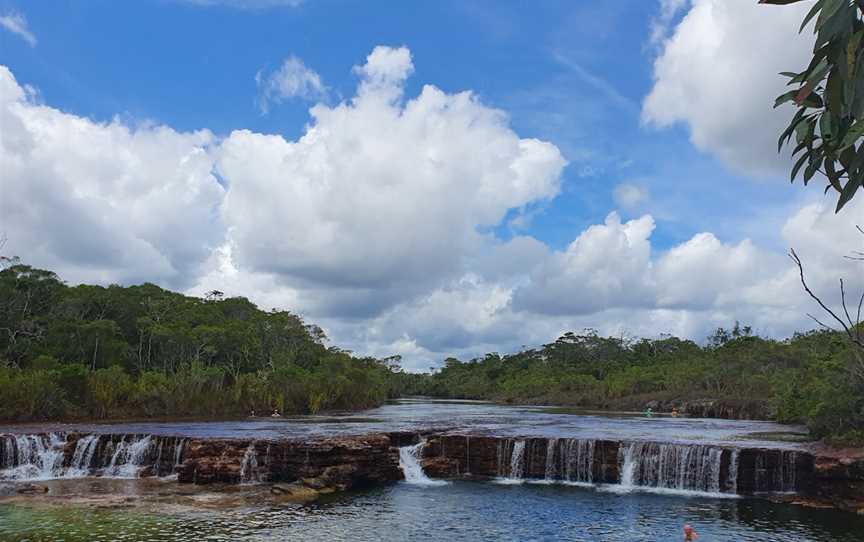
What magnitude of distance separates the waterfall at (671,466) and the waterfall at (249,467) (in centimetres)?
1263

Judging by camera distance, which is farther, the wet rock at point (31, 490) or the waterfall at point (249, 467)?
the waterfall at point (249, 467)

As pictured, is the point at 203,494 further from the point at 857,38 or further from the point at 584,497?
the point at 857,38

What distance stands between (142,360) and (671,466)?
1779 inches

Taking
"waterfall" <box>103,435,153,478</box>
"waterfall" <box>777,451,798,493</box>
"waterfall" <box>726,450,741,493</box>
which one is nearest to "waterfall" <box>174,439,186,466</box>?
"waterfall" <box>103,435,153,478</box>

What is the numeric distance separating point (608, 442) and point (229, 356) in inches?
1699

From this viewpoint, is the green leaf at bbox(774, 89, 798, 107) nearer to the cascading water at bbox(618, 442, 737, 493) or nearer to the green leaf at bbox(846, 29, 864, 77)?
the green leaf at bbox(846, 29, 864, 77)

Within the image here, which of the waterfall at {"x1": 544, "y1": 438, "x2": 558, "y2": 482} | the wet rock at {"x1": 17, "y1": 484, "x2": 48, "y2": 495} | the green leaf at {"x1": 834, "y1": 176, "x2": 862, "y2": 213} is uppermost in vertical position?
the green leaf at {"x1": 834, "y1": 176, "x2": 862, "y2": 213}

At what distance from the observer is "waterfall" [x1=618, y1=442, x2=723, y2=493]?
21984 mm

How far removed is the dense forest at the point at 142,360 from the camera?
36.5m

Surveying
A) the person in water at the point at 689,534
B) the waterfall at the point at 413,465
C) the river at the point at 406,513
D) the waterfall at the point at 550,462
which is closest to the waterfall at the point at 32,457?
the river at the point at 406,513

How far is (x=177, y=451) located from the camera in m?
24.1

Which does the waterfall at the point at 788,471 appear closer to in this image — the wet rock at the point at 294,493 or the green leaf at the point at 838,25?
the wet rock at the point at 294,493

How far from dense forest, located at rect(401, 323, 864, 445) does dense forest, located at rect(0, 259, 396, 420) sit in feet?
79.3

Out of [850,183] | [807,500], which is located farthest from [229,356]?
[850,183]
